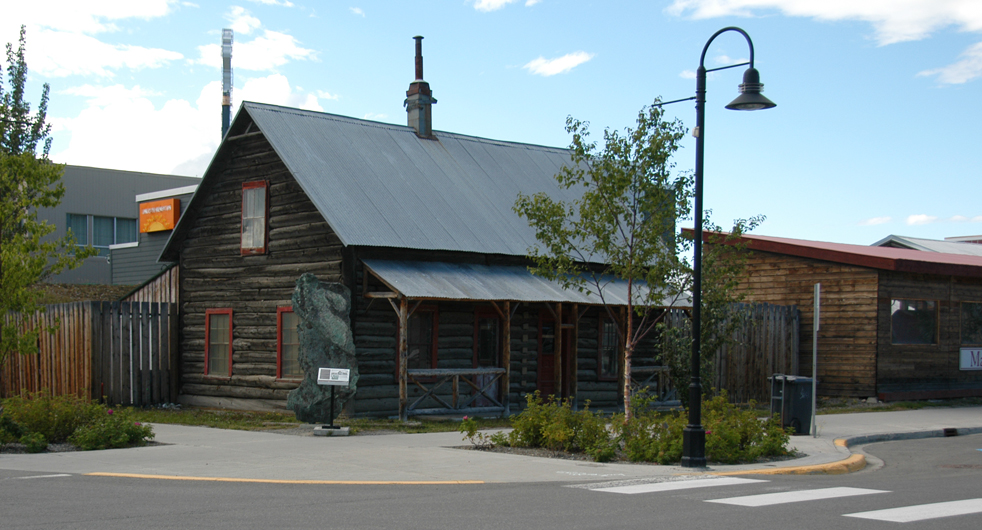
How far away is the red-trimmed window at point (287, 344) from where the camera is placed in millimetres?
20156

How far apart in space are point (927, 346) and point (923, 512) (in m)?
17.9

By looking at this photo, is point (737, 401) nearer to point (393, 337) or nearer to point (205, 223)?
point (393, 337)

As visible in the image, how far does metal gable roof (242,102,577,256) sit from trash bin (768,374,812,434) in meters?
7.24

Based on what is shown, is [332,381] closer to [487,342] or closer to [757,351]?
[487,342]

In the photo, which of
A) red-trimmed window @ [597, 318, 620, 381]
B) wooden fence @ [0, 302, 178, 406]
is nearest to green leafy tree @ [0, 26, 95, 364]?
wooden fence @ [0, 302, 178, 406]

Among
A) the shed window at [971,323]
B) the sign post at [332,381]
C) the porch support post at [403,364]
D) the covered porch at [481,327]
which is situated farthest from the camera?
the shed window at [971,323]

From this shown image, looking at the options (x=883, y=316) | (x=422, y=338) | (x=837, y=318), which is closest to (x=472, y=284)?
(x=422, y=338)

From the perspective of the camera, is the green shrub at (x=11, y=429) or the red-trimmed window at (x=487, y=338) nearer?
the green shrub at (x=11, y=429)

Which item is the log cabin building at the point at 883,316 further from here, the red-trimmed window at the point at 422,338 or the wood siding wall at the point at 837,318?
the red-trimmed window at the point at 422,338

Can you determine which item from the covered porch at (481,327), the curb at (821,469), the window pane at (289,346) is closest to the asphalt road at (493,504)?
the curb at (821,469)

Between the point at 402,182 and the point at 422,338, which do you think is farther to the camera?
the point at 402,182

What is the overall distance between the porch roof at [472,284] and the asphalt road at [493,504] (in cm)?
727

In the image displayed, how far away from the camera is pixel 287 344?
2031 centimetres

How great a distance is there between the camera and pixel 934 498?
9.56 metres
